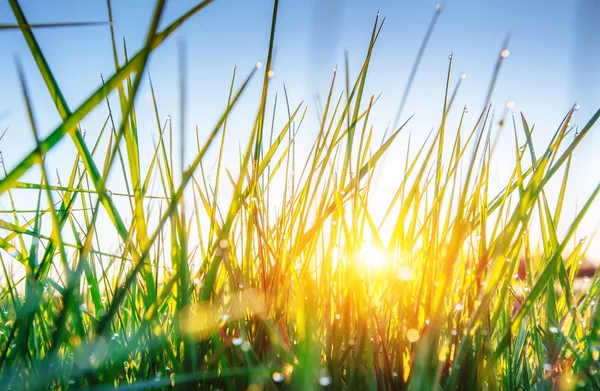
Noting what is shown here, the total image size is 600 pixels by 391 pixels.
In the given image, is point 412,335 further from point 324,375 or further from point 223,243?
point 223,243

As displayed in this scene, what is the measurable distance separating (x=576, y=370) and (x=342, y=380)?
1.05 ft

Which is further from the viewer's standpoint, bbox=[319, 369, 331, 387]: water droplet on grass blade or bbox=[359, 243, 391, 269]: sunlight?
bbox=[359, 243, 391, 269]: sunlight

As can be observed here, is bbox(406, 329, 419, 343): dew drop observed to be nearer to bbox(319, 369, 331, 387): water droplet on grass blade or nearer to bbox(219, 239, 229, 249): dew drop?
bbox(319, 369, 331, 387): water droplet on grass blade

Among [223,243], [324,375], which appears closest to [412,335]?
[324,375]

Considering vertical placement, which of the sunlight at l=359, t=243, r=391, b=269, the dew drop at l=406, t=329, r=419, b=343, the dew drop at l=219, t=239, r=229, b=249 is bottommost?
the dew drop at l=406, t=329, r=419, b=343

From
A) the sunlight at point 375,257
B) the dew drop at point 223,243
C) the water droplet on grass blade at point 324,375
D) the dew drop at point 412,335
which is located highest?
the dew drop at point 223,243

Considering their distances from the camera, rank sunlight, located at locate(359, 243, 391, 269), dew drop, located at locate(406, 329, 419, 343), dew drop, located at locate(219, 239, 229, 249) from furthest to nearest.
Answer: sunlight, located at locate(359, 243, 391, 269)
dew drop, located at locate(406, 329, 419, 343)
dew drop, located at locate(219, 239, 229, 249)

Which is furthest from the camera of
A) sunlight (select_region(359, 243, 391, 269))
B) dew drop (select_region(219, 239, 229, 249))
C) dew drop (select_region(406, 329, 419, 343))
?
sunlight (select_region(359, 243, 391, 269))

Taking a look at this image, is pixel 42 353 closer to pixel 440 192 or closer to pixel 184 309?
pixel 184 309

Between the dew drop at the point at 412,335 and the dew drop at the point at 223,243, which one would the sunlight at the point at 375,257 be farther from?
the dew drop at the point at 223,243

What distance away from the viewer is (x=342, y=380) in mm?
609

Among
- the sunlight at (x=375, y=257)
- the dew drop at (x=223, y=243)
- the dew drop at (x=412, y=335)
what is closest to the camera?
the dew drop at (x=223, y=243)

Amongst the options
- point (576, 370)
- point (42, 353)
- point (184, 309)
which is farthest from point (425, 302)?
point (42, 353)

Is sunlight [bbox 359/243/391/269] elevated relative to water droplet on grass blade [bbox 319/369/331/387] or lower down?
elevated
